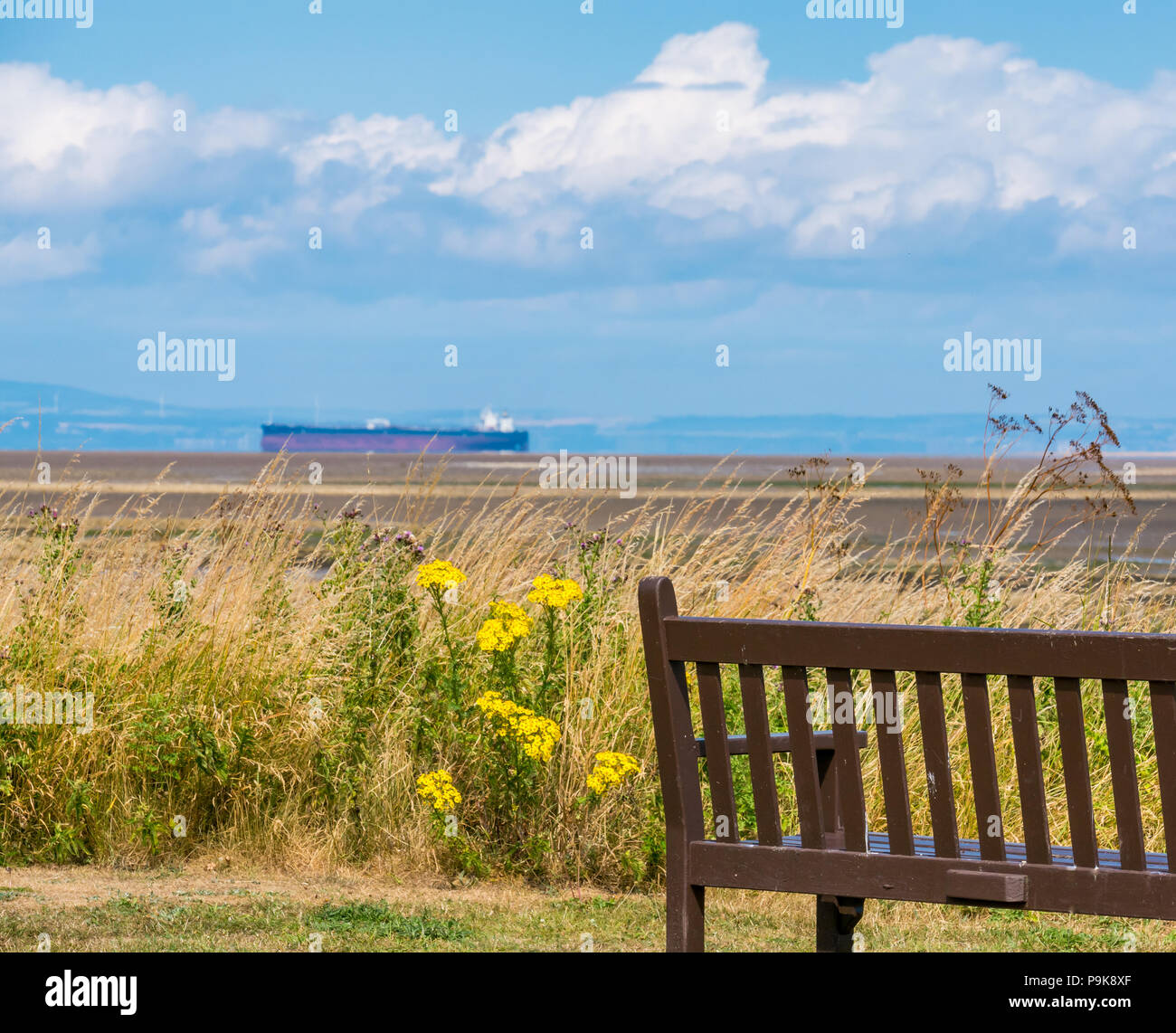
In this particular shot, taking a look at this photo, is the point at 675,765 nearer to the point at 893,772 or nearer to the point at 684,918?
the point at 684,918

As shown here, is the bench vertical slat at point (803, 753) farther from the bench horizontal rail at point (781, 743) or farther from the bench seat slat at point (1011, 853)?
the bench horizontal rail at point (781, 743)

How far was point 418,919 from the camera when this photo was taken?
16.8 feet

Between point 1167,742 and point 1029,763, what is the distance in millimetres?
277

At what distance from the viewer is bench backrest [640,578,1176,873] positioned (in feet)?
9.67

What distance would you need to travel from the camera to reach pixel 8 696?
615 centimetres

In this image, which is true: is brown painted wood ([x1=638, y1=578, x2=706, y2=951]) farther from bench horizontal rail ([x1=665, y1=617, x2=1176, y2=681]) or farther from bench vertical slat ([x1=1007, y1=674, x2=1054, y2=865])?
bench vertical slat ([x1=1007, y1=674, x2=1054, y2=865])

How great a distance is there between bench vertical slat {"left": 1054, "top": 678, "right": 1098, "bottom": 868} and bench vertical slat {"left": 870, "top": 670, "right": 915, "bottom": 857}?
33cm

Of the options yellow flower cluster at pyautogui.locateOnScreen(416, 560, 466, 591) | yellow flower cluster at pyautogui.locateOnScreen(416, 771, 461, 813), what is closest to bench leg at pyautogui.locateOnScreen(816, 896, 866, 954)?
yellow flower cluster at pyautogui.locateOnScreen(416, 771, 461, 813)

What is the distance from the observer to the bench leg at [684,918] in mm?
3424

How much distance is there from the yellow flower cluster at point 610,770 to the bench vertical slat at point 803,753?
7.26 feet

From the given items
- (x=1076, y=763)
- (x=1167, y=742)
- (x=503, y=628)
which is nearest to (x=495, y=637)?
(x=503, y=628)

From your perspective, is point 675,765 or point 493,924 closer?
point 675,765

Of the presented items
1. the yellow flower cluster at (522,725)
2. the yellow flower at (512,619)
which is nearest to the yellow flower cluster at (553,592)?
the yellow flower at (512,619)
